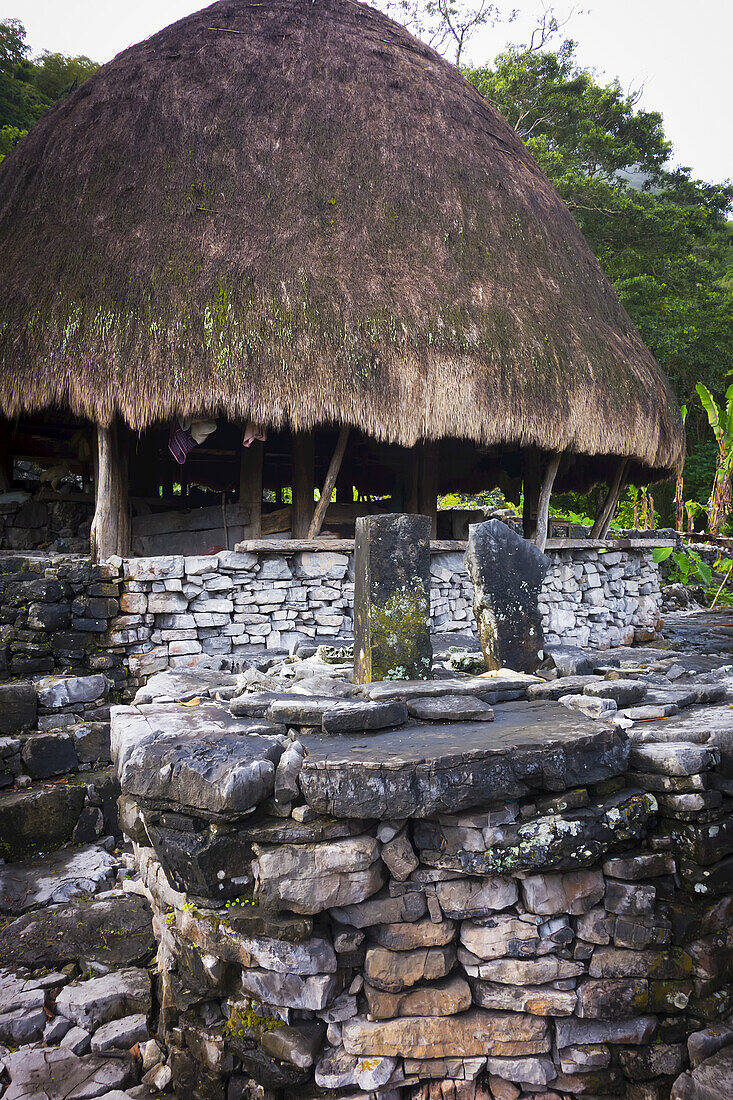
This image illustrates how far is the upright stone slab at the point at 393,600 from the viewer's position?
4062 mm

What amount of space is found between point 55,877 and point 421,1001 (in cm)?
308

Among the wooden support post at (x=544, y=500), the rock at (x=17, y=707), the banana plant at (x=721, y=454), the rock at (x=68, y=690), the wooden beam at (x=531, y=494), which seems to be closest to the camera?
the rock at (x=17, y=707)

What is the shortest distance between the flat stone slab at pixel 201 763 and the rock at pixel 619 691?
173 centimetres

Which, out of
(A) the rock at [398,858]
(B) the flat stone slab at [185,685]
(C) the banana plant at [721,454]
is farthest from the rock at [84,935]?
(C) the banana plant at [721,454]

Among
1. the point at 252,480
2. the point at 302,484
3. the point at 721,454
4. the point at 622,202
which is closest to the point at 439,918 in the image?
the point at 302,484

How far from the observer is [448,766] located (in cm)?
287

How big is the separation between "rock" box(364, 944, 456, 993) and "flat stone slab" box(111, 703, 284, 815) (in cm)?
79

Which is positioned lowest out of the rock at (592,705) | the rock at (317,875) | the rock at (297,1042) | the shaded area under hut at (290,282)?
the rock at (297,1042)

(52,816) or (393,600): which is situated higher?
(393,600)

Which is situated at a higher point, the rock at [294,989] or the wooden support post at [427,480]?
the wooden support post at [427,480]

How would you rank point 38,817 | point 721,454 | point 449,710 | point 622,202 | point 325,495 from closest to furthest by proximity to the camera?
1. point 449,710
2. point 38,817
3. point 325,495
4. point 721,454
5. point 622,202

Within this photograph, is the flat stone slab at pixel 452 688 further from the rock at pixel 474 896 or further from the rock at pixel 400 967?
the rock at pixel 400 967

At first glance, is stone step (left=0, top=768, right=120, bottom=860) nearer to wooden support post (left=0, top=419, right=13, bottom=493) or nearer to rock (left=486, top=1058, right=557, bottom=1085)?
rock (left=486, top=1058, right=557, bottom=1085)

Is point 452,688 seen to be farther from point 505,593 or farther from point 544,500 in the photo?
point 544,500
